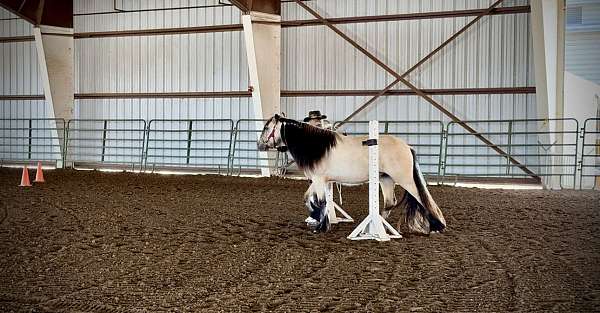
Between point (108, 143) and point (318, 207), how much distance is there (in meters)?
15.1

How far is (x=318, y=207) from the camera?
25.3 ft

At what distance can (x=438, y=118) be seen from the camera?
17.2 meters

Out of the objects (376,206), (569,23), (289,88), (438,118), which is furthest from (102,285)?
(289,88)

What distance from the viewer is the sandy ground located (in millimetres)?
4656

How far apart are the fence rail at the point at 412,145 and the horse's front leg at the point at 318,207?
6794 millimetres

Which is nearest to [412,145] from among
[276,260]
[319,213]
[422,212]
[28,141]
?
[422,212]

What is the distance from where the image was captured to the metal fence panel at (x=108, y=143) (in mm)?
20750

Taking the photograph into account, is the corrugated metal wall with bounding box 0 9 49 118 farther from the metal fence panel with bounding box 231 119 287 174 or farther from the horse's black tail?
the horse's black tail

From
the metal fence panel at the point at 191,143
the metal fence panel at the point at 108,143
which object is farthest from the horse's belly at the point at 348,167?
the metal fence panel at the point at 108,143

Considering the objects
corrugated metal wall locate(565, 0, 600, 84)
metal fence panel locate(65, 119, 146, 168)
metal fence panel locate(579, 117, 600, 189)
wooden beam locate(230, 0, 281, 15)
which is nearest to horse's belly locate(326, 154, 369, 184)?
corrugated metal wall locate(565, 0, 600, 84)

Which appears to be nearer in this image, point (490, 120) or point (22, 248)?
point (22, 248)

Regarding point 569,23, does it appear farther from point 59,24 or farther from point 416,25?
point 59,24

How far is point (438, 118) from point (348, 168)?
10095 mm

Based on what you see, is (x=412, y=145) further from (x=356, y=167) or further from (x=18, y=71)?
(x=18, y=71)
